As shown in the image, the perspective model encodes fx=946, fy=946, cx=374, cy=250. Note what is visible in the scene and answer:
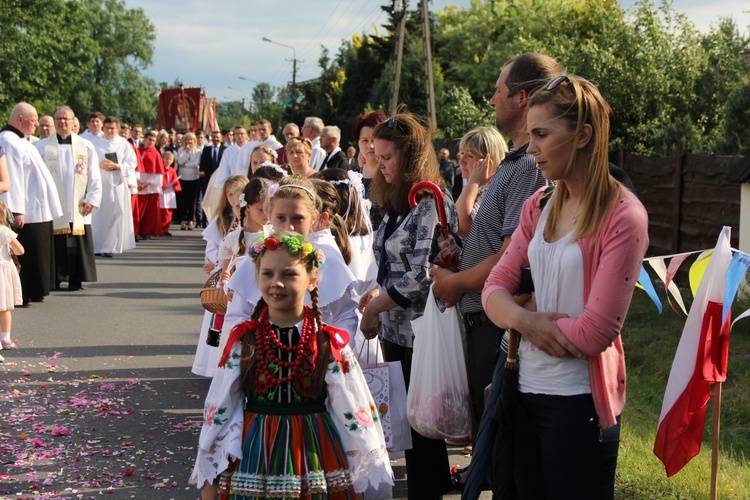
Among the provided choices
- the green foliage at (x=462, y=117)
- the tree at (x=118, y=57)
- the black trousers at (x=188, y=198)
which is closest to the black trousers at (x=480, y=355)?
the black trousers at (x=188, y=198)

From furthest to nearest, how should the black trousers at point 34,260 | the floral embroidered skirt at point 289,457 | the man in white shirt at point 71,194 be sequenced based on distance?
the man in white shirt at point 71,194 < the black trousers at point 34,260 < the floral embroidered skirt at point 289,457

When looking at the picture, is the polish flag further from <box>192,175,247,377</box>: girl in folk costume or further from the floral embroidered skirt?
<box>192,175,247,377</box>: girl in folk costume

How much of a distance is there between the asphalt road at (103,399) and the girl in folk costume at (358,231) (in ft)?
3.72

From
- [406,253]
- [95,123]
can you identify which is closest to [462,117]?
[95,123]

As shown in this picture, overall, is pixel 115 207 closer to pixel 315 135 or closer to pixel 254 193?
pixel 315 135

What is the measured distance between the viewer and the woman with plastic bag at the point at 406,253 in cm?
451

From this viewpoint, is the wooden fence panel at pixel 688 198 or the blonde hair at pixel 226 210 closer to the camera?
the blonde hair at pixel 226 210

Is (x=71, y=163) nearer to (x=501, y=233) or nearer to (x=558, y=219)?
(x=501, y=233)

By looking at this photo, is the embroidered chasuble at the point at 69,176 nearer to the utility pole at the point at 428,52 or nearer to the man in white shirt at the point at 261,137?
the man in white shirt at the point at 261,137

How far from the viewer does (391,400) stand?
4.39m

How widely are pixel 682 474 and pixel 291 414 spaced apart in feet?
7.68

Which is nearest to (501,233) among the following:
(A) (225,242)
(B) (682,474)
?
(B) (682,474)

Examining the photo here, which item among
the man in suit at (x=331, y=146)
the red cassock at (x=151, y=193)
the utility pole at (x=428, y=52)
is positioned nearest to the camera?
the man in suit at (x=331, y=146)

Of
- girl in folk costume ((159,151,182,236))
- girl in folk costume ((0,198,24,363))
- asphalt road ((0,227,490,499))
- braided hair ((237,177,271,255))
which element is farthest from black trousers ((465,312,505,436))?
girl in folk costume ((159,151,182,236))
